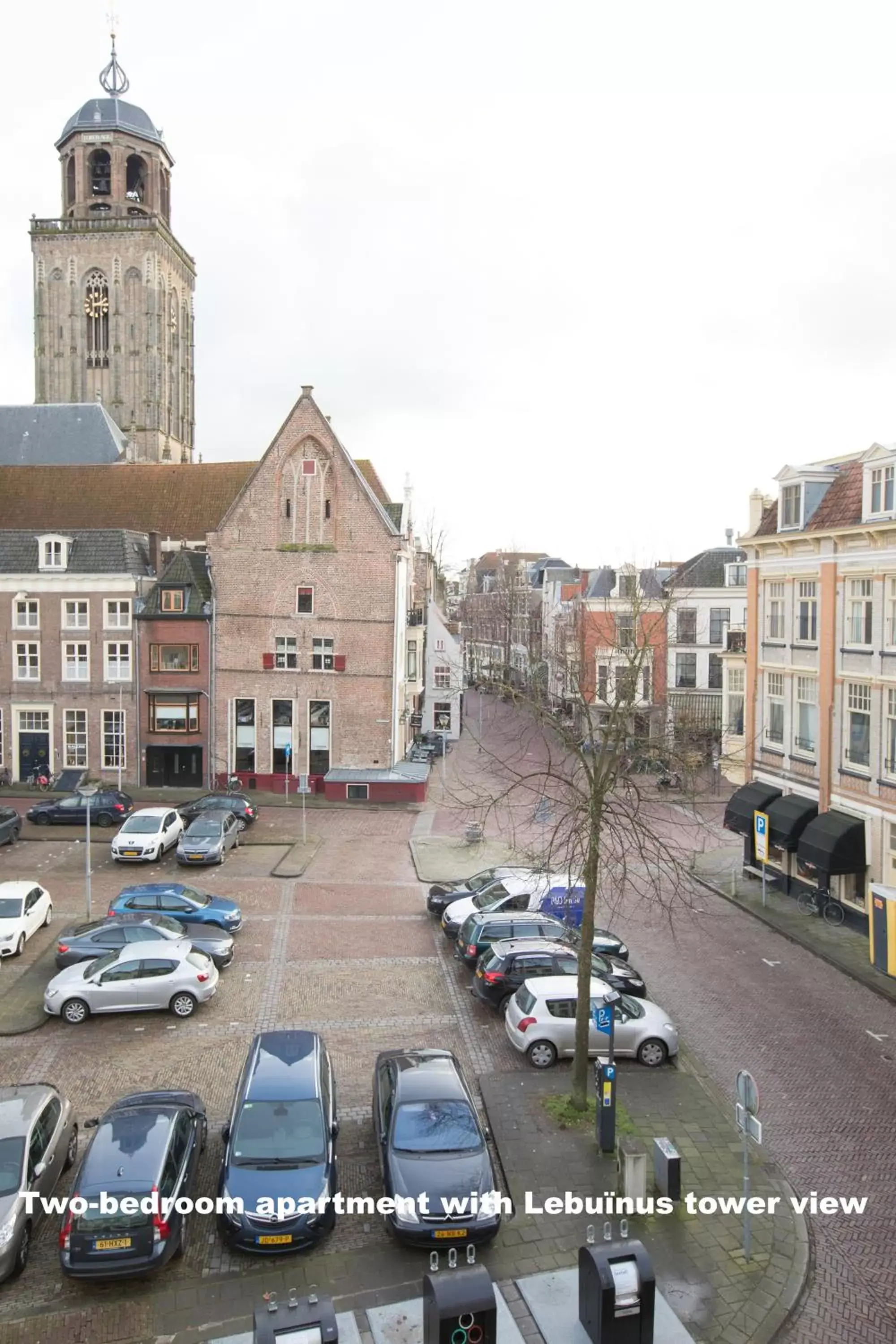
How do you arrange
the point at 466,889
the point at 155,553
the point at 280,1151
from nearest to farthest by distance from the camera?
the point at 280,1151, the point at 466,889, the point at 155,553

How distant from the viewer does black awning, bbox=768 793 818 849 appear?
26328 mm

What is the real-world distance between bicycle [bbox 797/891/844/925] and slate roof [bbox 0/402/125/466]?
168 feet

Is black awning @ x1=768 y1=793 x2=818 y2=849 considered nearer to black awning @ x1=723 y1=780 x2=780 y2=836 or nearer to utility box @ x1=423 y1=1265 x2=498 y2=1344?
black awning @ x1=723 y1=780 x2=780 y2=836

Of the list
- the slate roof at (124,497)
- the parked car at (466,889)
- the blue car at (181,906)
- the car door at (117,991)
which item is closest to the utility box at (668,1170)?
the car door at (117,991)

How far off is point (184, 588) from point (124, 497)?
11.6m

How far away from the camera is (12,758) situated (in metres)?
43.2

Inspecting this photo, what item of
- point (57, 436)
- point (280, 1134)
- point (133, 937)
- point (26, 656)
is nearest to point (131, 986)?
point (133, 937)

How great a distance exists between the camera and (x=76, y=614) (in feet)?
141

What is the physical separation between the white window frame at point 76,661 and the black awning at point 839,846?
3174 centimetres

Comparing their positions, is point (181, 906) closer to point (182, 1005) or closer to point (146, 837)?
point (182, 1005)

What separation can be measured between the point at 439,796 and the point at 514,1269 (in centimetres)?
3190

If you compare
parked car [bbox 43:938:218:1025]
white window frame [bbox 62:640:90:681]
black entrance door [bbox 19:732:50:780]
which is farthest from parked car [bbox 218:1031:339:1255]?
black entrance door [bbox 19:732:50:780]

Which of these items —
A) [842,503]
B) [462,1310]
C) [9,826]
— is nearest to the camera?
[462,1310]

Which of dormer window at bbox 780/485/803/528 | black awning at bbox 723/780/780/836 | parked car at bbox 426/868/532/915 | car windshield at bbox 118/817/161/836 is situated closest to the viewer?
parked car at bbox 426/868/532/915
